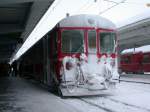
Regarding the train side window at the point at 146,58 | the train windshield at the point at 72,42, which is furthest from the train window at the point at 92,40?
the train side window at the point at 146,58

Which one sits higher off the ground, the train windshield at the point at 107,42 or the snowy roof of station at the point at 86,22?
the snowy roof of station at the point at 86,22

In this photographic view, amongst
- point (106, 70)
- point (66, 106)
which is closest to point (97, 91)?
point (106, 70)

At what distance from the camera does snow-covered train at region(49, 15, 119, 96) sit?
1467cm

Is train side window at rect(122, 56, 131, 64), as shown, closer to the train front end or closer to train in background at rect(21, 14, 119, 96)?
train in background at rect(21, 14, 119, 96)

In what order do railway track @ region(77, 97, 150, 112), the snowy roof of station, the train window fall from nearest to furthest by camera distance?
railway track @ region(77, 97, 150, 112) → the snowy roof of station → the train window

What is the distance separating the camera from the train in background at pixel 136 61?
123 feet


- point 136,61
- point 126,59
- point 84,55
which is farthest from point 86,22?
point 126,59

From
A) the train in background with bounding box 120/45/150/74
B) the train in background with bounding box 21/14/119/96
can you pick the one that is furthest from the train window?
the train in background with bounding box 120/45/150/74

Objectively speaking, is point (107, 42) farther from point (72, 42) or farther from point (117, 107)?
point (117, 107)

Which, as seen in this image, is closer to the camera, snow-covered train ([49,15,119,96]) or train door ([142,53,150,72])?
snow-covered train ([49,15,119,96])

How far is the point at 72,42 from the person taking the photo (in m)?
14.9

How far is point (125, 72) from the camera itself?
44.2 metres

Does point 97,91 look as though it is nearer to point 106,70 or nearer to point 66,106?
point 106,70

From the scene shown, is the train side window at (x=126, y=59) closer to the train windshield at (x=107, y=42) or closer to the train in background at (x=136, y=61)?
the train in background at (x=136, y=61)
